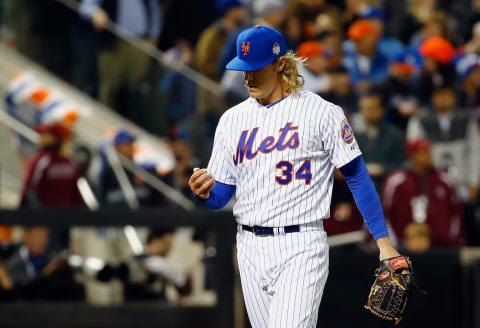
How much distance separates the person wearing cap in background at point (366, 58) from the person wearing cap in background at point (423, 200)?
122 cm

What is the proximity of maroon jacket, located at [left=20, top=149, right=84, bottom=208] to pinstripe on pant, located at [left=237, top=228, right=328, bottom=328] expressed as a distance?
4357 millimetres

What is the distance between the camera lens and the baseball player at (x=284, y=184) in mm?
4633

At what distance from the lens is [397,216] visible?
841 centimetres

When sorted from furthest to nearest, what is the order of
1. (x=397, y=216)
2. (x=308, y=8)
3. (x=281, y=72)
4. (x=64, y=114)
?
(x=308, y=8) → (x=64, y=114) → (x=397, y=216) → (x=281, y=72)

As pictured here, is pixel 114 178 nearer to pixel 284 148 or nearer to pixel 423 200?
pixel 423 200

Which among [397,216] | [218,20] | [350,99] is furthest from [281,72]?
[218,20]

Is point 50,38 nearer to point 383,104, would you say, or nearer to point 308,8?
point 308,8

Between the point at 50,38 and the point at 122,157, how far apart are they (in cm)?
171

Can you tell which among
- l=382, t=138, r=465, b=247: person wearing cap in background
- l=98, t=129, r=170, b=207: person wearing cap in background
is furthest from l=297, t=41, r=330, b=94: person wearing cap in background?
l=98, t=129, r=170, b=207: person wearing cap in background

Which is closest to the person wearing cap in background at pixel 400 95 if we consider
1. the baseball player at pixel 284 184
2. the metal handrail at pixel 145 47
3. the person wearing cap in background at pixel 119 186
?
the metal handrail at pixel 145 47

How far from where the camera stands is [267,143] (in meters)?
4.74

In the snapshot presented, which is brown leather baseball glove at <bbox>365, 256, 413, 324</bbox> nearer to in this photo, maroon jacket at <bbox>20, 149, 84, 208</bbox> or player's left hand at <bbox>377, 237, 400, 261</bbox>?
player's left hand at <bbox>377, 237, 400, 261</bbox>

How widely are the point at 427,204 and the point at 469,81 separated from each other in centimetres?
148

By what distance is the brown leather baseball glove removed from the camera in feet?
15.1
